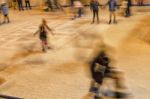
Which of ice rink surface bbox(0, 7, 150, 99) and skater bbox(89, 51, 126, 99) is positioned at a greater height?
skater bbox(89, 51, 126, 99)

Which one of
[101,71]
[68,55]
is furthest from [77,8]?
[101,71]

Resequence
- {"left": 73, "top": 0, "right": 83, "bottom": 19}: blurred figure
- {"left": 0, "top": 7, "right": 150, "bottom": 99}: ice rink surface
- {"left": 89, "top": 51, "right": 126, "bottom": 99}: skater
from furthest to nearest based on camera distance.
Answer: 1. {"left": 73, "top": 0, "right": 83, "bottom": 19}: blurred figure
2. {"left": 0, "top": 7, "right": 150, "bottom": 99}: ice rink surface
3. {"left": 89, "top": 51, "right": 126, "bottom": 99}: skater

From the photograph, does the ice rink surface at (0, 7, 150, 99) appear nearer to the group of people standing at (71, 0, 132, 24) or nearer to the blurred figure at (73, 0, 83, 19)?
the group of people standing at (71, 0, 132, 24)

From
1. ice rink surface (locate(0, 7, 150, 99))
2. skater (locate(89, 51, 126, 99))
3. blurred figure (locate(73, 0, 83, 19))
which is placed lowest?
ice rink surface (locate(0, 7, 150, 99))

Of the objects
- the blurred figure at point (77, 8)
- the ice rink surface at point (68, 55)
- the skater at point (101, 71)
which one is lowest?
the ice rink surface at point (68, 55)

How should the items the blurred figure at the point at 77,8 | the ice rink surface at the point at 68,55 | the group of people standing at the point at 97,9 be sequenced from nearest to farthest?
the ice rink surface at the point at 68,55
the group of people standing at the point at 97,9
the blurred figure at the point at 77,8

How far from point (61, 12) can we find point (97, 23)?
18.1 feet

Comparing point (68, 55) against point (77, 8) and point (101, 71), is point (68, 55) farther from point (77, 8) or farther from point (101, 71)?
point (77, 8)

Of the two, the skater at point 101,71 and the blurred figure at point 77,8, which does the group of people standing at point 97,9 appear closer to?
the blurred figure at point 77,8

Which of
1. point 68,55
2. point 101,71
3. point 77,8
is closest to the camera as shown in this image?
point 101,71

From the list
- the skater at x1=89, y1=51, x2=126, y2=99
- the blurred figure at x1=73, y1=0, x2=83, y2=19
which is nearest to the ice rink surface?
the blurred figure at x1=73, y1=0, x2=83, y2=19

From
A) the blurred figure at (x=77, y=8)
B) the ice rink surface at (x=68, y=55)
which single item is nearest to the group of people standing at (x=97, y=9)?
the blurred figure at (x=77, y=8)

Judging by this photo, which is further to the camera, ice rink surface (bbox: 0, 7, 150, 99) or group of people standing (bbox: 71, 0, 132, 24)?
group of people standing (bbox: 71, 0, 132, 24)

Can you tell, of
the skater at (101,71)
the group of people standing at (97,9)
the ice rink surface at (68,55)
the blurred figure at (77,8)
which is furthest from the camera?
the blurred figure at (77,8)
